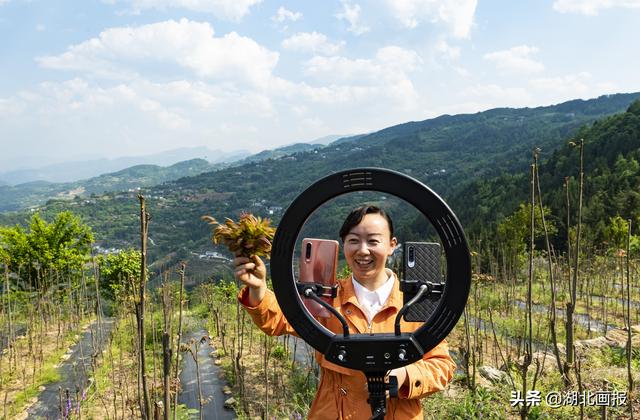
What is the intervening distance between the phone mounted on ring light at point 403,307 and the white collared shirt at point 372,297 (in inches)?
12.9

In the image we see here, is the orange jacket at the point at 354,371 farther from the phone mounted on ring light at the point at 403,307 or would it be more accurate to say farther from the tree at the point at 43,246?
the tree at the point at 43,246

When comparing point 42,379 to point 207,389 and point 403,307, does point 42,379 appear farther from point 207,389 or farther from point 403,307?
point 403,307

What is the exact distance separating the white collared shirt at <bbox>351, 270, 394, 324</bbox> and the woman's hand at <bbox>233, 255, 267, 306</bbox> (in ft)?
1.07

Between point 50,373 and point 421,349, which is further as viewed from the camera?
point 50,373

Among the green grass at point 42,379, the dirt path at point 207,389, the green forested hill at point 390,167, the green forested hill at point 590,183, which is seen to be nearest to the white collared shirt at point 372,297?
the dirt path at point 207,389

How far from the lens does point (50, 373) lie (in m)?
8.02

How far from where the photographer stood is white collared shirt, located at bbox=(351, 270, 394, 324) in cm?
132

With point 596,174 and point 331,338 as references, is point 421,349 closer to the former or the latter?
point 331,338

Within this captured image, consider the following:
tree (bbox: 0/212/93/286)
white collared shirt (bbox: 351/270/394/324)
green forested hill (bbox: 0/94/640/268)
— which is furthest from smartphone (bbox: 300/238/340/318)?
green forested hill (bbox: 0/94/640/268)

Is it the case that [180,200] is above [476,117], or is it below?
below

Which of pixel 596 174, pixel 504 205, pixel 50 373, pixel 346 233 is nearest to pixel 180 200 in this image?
pixel 504 205

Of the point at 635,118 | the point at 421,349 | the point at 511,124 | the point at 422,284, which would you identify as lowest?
the point at 421,349

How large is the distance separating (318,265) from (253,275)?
0.17m

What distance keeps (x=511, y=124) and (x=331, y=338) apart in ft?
561
